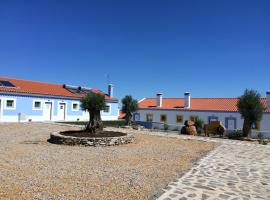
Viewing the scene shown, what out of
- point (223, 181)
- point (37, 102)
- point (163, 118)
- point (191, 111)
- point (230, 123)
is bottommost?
point (223, 181)

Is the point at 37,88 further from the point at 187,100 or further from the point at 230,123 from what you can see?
the point at 230,123

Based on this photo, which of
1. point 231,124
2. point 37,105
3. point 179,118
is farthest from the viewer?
point 179,118

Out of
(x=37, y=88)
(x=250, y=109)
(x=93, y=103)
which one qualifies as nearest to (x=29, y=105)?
(x=37, y=88)

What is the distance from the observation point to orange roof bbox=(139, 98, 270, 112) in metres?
34.1

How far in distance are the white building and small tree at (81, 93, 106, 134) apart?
12648mm

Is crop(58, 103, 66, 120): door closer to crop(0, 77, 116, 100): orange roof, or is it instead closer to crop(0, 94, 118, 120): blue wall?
crop(0, 94, 118, 120): blue wall

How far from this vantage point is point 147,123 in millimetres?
30609

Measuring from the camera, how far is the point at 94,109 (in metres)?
17.1

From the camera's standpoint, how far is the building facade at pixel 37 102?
95.0ft

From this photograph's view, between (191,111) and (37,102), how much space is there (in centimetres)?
1700

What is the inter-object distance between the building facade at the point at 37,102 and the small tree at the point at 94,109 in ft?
31.1

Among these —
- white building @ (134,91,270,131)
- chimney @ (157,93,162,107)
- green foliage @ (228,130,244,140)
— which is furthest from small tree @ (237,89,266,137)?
chimney @ (157,93,162,107)

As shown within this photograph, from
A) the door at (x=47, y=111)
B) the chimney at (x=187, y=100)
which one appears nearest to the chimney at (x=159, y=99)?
the chimney at (x=187, y=100)

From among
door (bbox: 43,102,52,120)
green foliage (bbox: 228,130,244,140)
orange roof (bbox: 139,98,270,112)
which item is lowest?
green foliage (bbox: 228,130,244,140)
